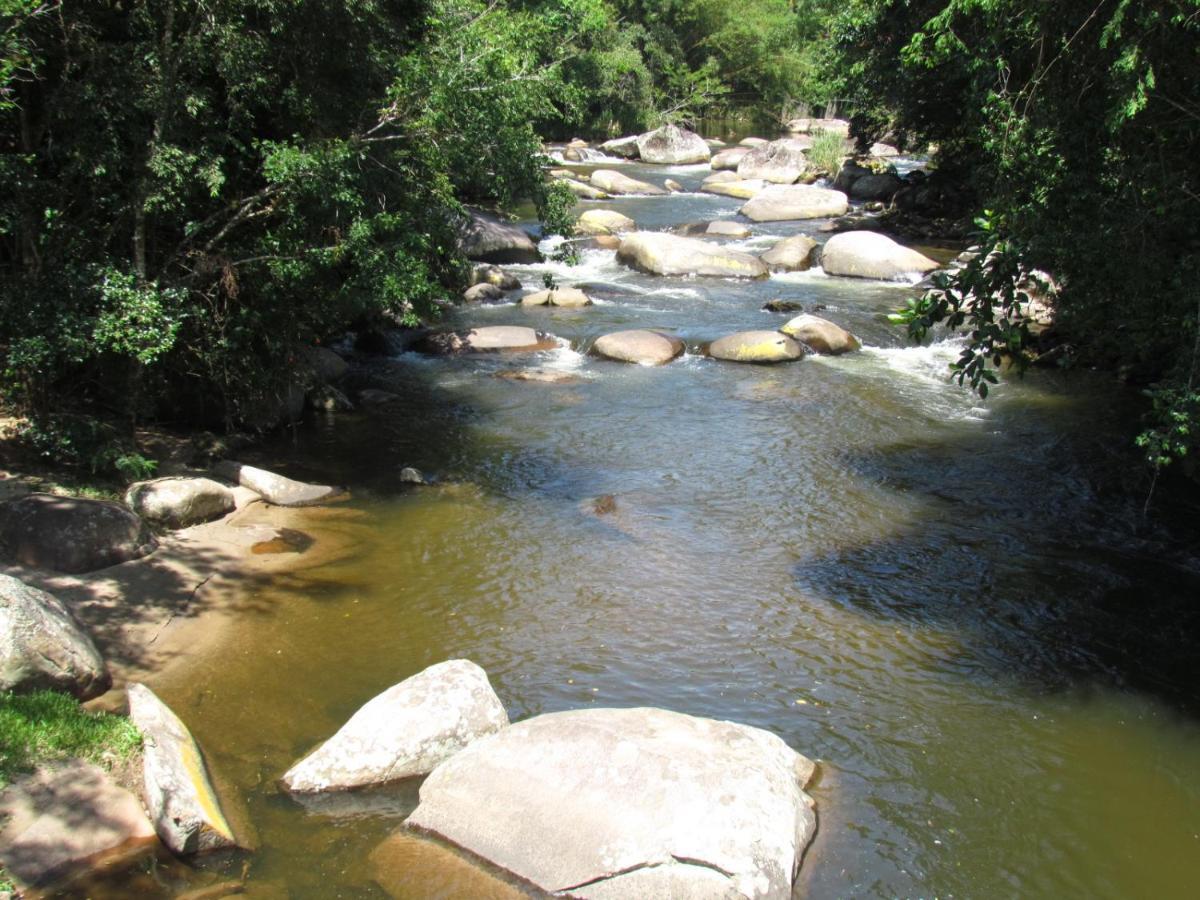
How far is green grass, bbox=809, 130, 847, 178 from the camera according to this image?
33625 mm

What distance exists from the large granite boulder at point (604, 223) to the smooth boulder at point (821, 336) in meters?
9.03

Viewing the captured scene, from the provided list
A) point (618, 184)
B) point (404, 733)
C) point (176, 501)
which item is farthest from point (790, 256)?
point (404, 733)

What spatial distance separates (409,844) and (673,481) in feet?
20.0

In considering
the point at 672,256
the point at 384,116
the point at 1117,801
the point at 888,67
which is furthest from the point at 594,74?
the point at 1117,801

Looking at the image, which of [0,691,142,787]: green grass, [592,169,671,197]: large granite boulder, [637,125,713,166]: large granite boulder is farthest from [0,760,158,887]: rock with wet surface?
[637,125,713,166]: large granite boulder

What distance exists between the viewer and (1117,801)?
19.1ft

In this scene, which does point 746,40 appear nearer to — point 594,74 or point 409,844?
point 594,74

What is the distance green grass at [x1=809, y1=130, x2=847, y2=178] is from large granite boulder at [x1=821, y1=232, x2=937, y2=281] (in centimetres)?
1307

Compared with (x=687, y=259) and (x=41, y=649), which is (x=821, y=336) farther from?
(x=41, y=649)

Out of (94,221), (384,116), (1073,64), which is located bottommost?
(94,221)

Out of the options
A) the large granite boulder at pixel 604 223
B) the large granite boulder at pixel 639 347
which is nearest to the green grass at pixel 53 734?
the large granite boulder at pixel 639 347

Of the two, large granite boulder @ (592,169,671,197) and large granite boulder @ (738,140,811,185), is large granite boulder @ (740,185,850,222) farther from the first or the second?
large granite boulder @ (738,140,811,185)

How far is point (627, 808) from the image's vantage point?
4910mm

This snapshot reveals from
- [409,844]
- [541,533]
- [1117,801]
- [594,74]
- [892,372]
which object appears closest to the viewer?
[409,844]
